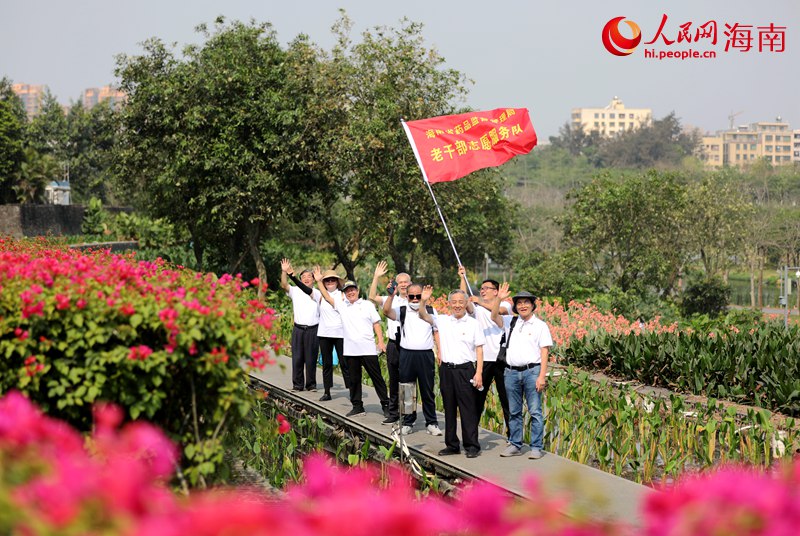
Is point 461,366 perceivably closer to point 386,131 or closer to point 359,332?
point 359,332

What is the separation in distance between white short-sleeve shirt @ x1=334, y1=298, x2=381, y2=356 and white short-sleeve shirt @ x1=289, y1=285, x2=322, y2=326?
1718 mm

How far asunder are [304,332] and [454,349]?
4.37 meters

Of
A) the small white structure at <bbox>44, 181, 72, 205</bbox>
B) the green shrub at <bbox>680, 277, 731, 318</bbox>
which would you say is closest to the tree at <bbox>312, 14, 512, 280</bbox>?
the green shrub at <bbox>680, 277, 731, 318</bbox>

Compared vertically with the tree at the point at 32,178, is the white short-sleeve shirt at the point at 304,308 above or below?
below

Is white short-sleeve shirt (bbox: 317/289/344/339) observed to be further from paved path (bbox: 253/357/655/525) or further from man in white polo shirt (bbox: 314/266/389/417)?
paved path (bbox: 253/357/655/525)

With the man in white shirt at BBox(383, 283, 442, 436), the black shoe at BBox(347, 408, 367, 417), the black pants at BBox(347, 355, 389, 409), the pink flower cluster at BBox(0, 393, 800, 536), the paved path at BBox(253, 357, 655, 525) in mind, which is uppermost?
the pink flower cluster at BBox(0, 393, 800, 536)

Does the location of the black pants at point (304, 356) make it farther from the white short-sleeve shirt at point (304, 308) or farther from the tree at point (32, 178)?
the tree at point (32, 178)

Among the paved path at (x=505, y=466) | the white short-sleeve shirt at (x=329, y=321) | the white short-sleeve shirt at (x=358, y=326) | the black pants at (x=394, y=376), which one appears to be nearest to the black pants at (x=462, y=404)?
the paved path at (x=505, y=466)

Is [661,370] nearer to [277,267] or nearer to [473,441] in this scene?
[473,441]

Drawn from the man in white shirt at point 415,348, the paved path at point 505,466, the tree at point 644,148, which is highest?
the tree at point 644,148

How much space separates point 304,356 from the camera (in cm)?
1385

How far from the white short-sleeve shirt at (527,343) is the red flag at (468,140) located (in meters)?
4.74

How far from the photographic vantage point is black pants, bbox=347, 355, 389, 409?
38.1 ft

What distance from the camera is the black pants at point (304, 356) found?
1344cm
